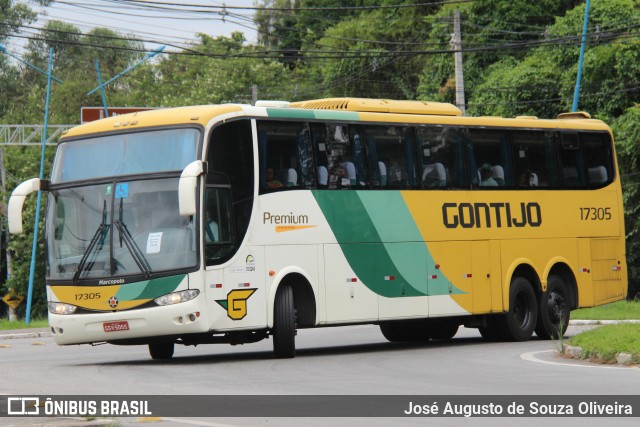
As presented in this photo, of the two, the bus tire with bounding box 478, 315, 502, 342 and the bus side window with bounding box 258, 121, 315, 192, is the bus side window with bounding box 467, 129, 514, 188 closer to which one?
the bus tire with bounding box 478, 315, 502, 342

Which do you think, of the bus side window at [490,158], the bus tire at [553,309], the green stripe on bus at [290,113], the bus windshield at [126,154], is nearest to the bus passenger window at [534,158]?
the bus side window at [490,158]

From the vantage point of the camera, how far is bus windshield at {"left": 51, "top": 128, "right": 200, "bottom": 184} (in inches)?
753

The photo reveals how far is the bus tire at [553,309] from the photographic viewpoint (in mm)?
24453

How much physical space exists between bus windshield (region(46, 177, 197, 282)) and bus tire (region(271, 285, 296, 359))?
1629mm

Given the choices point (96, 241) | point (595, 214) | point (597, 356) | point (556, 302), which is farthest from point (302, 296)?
point (595, 214)

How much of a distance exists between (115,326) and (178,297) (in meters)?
0.96

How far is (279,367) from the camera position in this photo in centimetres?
1831

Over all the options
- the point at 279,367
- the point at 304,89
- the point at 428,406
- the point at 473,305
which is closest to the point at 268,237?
the point at 279,367

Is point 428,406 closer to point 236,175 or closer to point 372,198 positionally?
point 236,175

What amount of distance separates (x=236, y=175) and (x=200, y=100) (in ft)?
205

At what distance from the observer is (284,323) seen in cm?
1969

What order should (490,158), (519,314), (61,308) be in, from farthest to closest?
1. (519,314)
2. (490,158)
3. (61,308)

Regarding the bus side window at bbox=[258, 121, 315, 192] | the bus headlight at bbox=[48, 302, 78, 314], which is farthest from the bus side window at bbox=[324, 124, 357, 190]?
the bus headlight at bbox=[48, 302, 78, 314]

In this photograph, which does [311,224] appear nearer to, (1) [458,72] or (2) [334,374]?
(2) [334,374]
